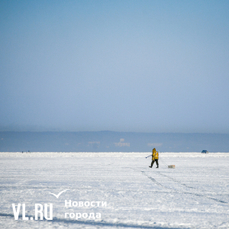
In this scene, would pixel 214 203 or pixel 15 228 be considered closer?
pixel 15 228

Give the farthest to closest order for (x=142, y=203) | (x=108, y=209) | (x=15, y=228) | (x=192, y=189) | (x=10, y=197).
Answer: (x=192, y=189) < (x=10, y=197) < (x=142, y=203) < (x=108, y=209) < (x=15, y=228)

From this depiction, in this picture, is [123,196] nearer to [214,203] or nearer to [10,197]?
[214,203]

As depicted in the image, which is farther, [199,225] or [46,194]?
[46,194]

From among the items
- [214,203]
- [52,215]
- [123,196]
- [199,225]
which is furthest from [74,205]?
[214,203]

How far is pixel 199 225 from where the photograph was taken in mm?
5703

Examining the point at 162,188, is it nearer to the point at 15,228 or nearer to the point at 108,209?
the point at 108,209

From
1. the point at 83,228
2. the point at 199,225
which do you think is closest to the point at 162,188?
Answer: the point at 199,225

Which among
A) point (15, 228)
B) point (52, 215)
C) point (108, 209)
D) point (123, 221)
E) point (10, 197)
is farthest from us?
point (10, 197)

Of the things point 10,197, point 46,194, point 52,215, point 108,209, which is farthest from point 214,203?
point 10,197

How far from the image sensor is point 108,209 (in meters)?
7.05

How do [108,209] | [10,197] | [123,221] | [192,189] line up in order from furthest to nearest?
[192,189] → [10,197] → [108,209] → [123,221]

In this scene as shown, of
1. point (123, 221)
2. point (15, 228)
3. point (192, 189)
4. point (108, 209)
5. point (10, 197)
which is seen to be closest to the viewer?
point (15, 228)

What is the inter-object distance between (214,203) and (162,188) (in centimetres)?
281

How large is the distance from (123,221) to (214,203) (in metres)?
3.33
